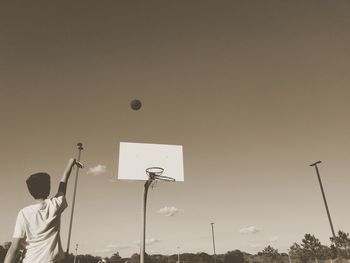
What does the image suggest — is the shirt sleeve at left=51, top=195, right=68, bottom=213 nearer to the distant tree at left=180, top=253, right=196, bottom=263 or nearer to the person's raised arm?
the person's raised arm

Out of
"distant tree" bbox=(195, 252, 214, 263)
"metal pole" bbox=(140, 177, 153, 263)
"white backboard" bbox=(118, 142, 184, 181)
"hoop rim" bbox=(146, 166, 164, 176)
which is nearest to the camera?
"metal pole" bbox=(140, 177, 153, 263)

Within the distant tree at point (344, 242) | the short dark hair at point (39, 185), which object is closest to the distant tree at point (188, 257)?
the distant tree at point (344, 242)

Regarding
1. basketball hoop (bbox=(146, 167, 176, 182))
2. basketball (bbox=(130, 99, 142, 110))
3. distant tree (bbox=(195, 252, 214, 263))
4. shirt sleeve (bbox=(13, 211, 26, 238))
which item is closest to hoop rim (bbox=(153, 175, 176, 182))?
basketball hoop (bbox=(146, 167, 176, 182))

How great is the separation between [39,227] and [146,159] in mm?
9002

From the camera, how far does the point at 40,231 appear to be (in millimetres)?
2633

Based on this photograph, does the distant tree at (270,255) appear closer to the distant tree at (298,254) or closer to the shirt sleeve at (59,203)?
the distant tree at (298,254)

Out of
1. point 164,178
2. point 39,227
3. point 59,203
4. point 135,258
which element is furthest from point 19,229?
point 135,258

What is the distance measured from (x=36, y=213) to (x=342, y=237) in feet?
235

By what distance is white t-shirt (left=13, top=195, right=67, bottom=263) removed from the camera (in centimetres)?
255

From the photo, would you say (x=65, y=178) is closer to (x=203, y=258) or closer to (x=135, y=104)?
(x=135, y=104)

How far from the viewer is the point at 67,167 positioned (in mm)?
3195

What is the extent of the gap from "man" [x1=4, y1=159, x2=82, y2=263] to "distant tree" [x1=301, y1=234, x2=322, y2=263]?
2839 inches

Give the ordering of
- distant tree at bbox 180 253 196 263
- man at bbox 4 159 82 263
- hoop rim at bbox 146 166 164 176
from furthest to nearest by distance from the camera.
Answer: distant tree at bbox 180 253 196 263, hoop rim at bbox 146 166 164 176, man at bbox 4 159 82 263

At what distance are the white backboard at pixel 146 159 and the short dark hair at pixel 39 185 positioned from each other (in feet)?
27.5
